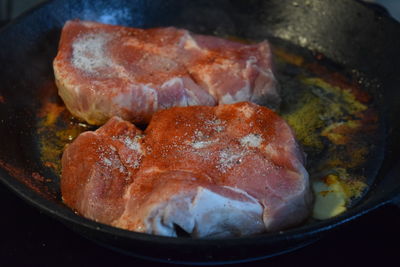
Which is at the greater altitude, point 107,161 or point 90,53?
point 90,53

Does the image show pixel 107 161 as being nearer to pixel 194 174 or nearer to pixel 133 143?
pixel 133 143

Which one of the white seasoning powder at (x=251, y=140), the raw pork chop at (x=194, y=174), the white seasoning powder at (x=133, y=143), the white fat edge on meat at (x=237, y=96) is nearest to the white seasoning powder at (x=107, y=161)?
the raw pork chop at (x=194, y=174)

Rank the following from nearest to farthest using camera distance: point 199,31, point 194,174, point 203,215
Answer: point 203,215
point 194,174
point 199,31

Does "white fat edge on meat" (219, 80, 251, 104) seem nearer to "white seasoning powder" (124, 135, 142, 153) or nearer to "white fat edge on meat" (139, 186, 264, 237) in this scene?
"white seasoning powder" (124, 135, 142, 153)

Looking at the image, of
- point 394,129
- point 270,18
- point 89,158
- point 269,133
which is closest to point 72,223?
point 89,158

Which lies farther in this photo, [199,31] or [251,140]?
[199,31]

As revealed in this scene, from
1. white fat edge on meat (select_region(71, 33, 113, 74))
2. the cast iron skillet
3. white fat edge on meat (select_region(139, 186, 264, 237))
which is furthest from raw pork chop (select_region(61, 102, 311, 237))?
white fat edge on meat (select_region(71, 33, 113, 74))

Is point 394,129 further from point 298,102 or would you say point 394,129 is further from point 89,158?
point 89,158

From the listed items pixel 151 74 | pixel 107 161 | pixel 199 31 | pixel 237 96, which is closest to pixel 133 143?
pixel 107 161
